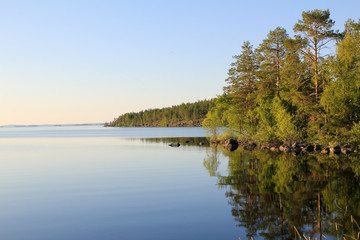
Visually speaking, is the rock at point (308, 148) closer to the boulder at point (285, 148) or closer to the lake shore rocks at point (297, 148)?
the lake shore rocks at point (297, 148)

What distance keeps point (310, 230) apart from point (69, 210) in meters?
12.1

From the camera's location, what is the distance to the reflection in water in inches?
520

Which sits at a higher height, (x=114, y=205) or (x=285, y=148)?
(x=285, y=148)

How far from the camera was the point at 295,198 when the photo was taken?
18.0 metres

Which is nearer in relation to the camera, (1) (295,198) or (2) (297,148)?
(1) (295,198)

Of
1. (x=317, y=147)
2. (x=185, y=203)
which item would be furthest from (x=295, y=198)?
(x=317, y=147)

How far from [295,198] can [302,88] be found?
33.5m

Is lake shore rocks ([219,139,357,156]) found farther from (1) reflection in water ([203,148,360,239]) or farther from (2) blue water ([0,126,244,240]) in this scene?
(2) blue water ([0,126,244,240])

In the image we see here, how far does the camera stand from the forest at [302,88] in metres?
39.2

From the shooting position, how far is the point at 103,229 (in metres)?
14.0

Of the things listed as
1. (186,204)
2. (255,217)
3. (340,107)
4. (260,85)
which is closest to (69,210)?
(186,204)

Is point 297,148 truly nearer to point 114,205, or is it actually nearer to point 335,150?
point 335,150

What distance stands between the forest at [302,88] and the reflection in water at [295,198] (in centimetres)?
1100

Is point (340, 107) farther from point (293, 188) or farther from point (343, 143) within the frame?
point (293, 188)
